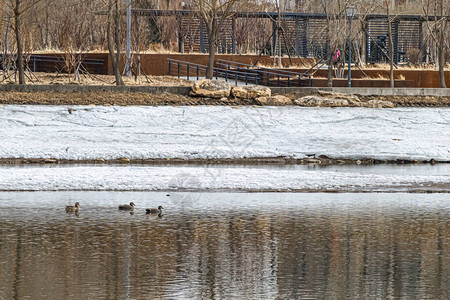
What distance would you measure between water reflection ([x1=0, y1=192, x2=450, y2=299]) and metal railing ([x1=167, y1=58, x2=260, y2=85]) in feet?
84.9

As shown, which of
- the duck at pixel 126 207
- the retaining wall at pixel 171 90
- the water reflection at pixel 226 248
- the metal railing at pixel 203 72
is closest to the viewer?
the water reflection at pixel 226 248

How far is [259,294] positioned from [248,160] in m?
14.1

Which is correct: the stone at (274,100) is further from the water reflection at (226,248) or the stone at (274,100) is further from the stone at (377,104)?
the water reflection at (226,248)

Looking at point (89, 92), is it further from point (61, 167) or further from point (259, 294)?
point (259, 294)

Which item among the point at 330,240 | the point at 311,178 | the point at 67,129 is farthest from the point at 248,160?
the point at 330,240

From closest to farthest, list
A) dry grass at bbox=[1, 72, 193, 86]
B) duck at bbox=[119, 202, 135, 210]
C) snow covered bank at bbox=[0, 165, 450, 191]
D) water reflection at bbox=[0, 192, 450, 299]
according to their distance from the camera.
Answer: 1. water reflection at bbox=[0, 192, 450, 299]
2. duck at bbox=[119, 202, 135, 210]
3. snow covered bank at bbox=[0, 165, 450, 191]
4. dry grass at bbox=[1, 72, 193, 86]

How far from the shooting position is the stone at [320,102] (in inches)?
1150

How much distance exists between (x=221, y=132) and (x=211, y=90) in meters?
4.39

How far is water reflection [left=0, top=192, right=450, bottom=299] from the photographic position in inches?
312

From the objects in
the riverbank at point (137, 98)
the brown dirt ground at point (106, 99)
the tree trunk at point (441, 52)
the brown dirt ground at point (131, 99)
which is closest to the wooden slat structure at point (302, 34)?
the tree trunk at point (441, 52)

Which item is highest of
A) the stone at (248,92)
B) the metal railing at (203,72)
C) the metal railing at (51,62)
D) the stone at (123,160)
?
the metal railing at (51,62)

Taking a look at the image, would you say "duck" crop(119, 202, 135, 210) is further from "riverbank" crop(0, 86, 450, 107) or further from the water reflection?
"riverbank" crop(0, 86, 450, 107)

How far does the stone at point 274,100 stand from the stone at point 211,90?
3.83ft

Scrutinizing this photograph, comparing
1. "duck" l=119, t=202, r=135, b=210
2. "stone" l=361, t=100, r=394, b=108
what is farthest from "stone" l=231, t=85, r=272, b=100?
"duck" l=119, t=202, r=135, b=210
